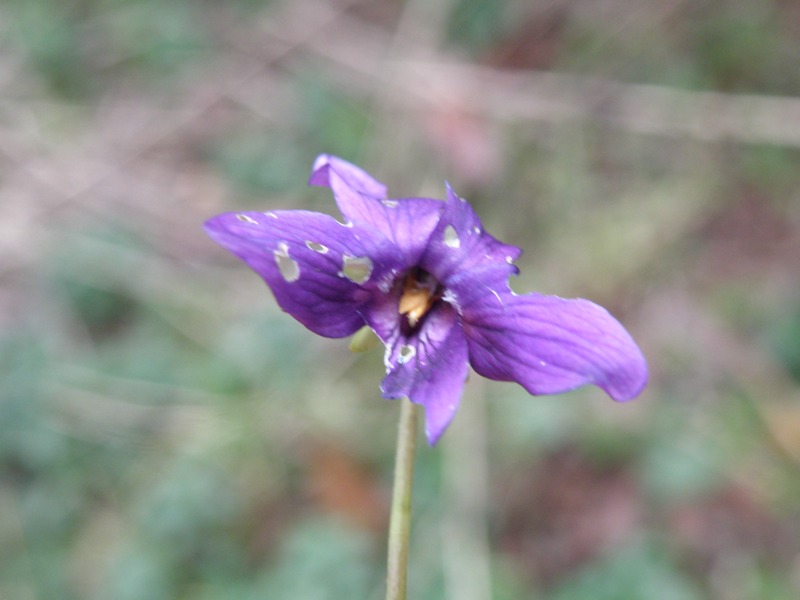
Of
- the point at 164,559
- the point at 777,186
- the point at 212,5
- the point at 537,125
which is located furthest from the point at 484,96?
the point at 164,559

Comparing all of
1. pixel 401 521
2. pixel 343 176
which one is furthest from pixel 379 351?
pixel 401 521

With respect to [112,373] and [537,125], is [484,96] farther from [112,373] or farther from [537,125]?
[112,373]

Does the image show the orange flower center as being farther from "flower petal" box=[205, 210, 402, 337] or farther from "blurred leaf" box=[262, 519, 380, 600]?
"blurred leaf" box=[262, 519, 380, 600]

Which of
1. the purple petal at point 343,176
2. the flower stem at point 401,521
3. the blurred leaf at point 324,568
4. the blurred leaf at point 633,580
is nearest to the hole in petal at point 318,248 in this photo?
the purple petal at point 343,176

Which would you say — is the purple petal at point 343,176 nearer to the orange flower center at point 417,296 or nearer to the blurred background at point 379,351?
the orange flower center at point 417,296

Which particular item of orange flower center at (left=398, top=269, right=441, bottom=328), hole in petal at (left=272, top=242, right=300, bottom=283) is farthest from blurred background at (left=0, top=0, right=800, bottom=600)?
hole in petal at (left=272, top=242, right=300, bottom=283)

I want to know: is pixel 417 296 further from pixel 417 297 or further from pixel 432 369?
pixel 432 369
